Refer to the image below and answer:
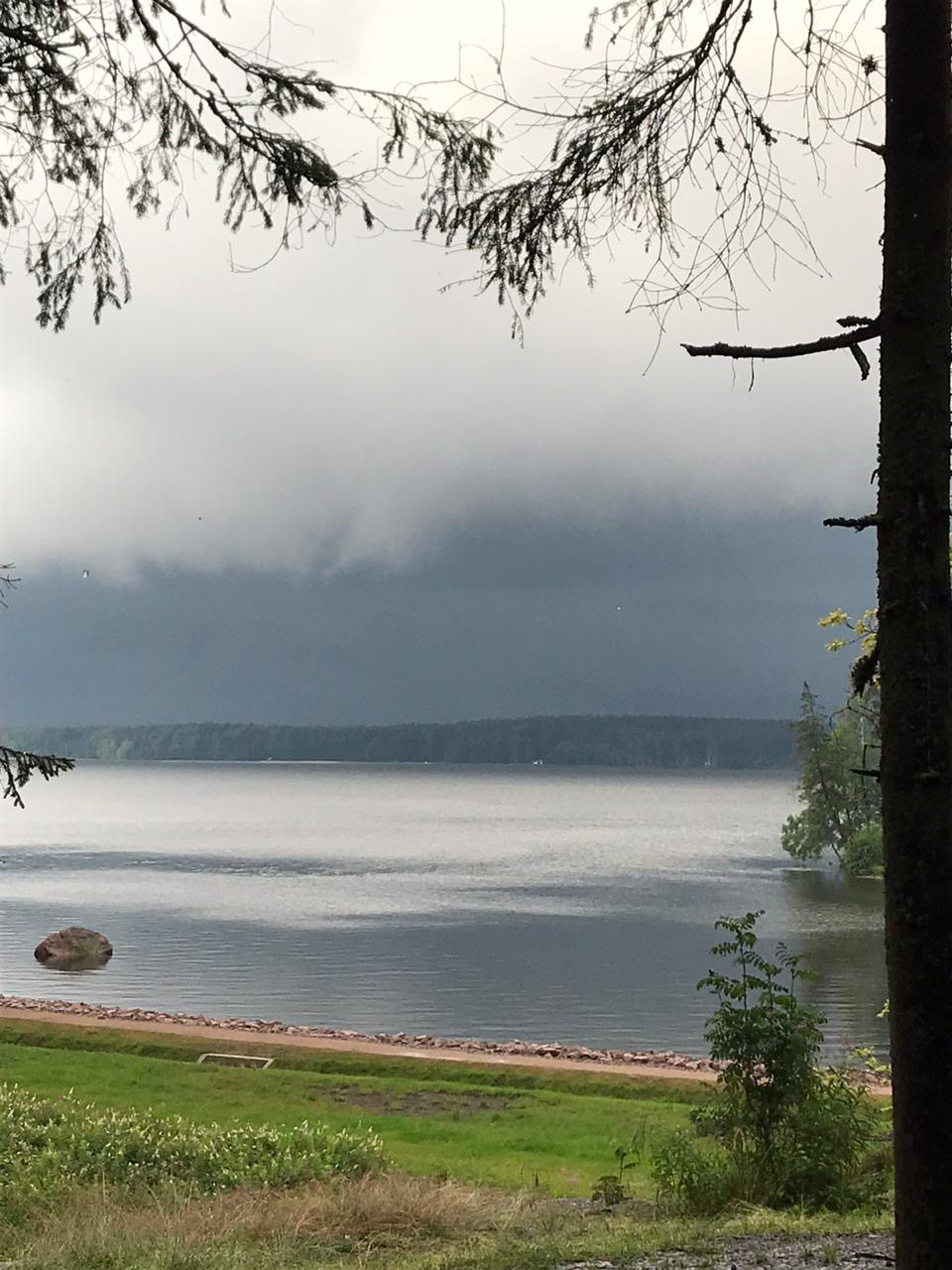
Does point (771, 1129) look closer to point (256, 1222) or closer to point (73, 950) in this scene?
point (256, 1222)

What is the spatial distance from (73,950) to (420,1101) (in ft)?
85.4

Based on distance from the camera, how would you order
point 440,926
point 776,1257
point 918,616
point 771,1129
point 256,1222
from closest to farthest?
point 918,616
point 776,1257
point 256,1222
point 771,1129
point 440,926

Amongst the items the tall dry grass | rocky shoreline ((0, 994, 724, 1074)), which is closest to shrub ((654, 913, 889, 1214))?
the tall dry grass

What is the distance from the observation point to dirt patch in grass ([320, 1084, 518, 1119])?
18984mm

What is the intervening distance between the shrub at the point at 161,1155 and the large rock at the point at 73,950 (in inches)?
1257

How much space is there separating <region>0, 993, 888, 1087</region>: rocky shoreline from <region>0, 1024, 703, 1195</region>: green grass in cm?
269

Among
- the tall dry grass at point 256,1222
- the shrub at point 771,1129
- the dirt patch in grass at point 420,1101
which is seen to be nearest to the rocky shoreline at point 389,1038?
the dirt patch in grass at point 420,1101

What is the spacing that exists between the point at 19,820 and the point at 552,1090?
145 metres

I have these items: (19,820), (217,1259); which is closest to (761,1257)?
(217,1259)

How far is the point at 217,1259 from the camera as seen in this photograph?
6.21 meters

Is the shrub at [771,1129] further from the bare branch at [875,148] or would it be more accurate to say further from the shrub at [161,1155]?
the bare branch at [875,148]

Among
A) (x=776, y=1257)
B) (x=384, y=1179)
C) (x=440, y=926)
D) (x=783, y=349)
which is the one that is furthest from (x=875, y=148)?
(x=440, y=926)

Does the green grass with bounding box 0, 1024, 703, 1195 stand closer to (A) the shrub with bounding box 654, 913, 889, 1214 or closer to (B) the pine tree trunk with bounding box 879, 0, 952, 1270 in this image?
(A) the shrub with bounding box 654, 913, 889, 1214

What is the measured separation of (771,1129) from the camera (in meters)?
8.39
